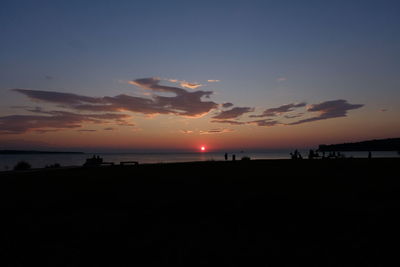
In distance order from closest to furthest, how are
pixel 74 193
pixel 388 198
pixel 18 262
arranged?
pixel 18 262 < pixel 388 198 < pixel 74 193

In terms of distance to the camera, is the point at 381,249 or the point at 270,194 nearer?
the point at 381,249

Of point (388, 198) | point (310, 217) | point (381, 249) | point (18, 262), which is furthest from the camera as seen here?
point (388, 198)

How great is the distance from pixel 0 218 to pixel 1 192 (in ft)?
17.4

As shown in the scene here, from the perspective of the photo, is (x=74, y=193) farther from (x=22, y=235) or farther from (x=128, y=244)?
(x=128, y=244)

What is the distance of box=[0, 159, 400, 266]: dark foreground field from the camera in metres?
5.14

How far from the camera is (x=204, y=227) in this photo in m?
6.83

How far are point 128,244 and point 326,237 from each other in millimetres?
4126

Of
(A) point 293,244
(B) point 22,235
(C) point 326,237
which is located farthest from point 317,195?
(B) point 22,235

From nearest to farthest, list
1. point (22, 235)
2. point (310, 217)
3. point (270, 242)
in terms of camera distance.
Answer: point (270, 242) < point (22, 235) < point (310, 217)

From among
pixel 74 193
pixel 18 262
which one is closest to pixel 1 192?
pixel 74 193

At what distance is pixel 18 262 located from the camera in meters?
5.01

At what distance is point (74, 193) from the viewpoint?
38.9 ft

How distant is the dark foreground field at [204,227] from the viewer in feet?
16.9

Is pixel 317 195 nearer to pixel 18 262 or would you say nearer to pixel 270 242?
pixel 270 242
